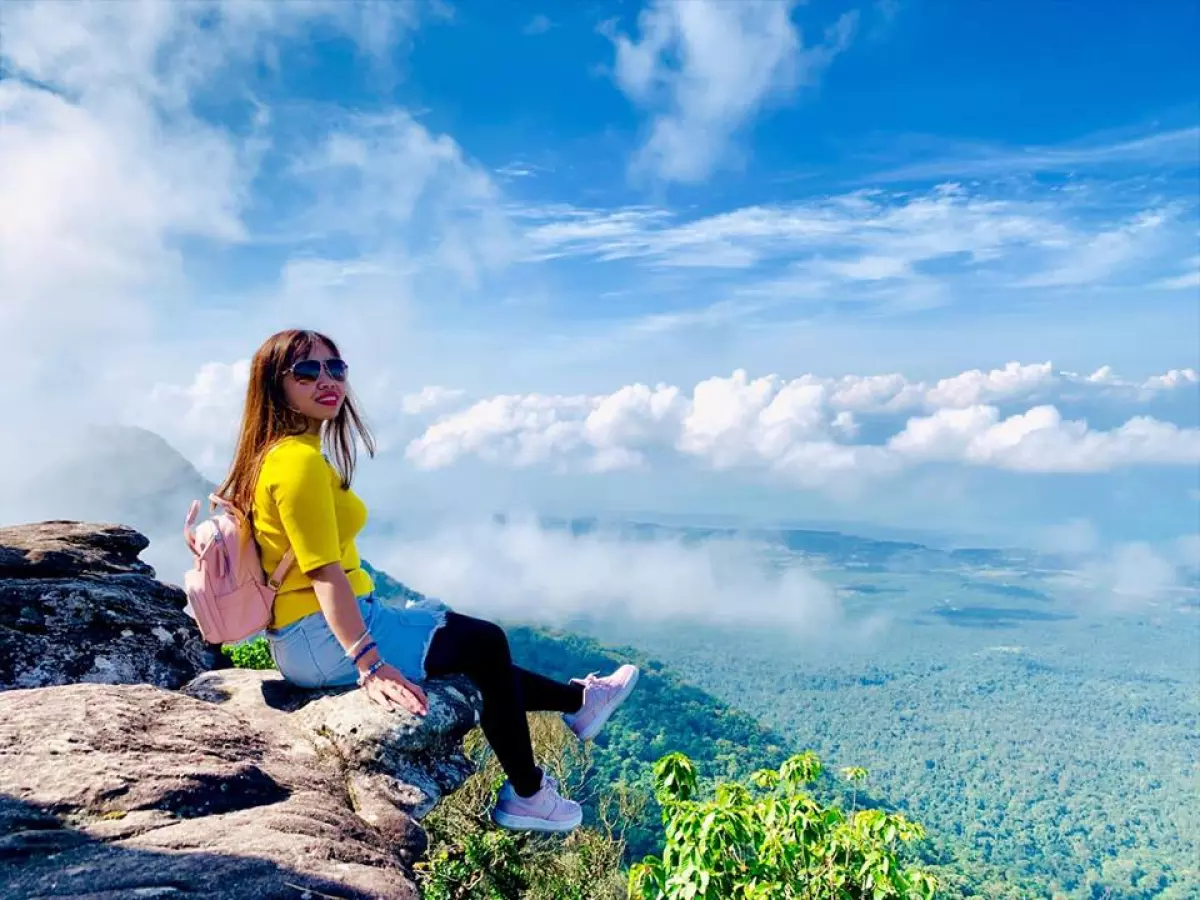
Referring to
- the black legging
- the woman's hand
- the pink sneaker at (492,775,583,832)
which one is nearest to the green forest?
the pink sneaker at (492,775,583,832)

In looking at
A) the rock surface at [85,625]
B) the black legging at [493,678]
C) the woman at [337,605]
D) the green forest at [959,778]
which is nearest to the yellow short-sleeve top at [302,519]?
the woman at [337,605]

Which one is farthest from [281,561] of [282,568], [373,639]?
[373,639]

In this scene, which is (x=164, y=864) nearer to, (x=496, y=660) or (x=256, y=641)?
(x=496, y=660)

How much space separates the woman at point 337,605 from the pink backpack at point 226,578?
73 mm

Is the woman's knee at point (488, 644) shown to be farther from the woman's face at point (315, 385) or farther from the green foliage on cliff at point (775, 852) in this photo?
the green foliage on cliff at point (775, 852)

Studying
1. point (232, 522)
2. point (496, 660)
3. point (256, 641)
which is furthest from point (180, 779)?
point (256, 641)

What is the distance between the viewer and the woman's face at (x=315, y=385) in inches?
197

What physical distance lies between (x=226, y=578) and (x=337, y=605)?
72cm

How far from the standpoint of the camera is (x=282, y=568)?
16.0ft

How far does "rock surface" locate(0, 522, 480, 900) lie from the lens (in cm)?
348

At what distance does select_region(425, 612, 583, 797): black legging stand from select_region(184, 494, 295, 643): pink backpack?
3.56 ft

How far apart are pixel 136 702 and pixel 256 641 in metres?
5.30

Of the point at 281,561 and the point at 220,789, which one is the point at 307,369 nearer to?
the point at 281,561

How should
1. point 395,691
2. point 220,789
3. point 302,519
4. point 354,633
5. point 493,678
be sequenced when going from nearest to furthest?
point 220,789 → point 302,519 → point 354,633 → point 395,691 → point 493,678
